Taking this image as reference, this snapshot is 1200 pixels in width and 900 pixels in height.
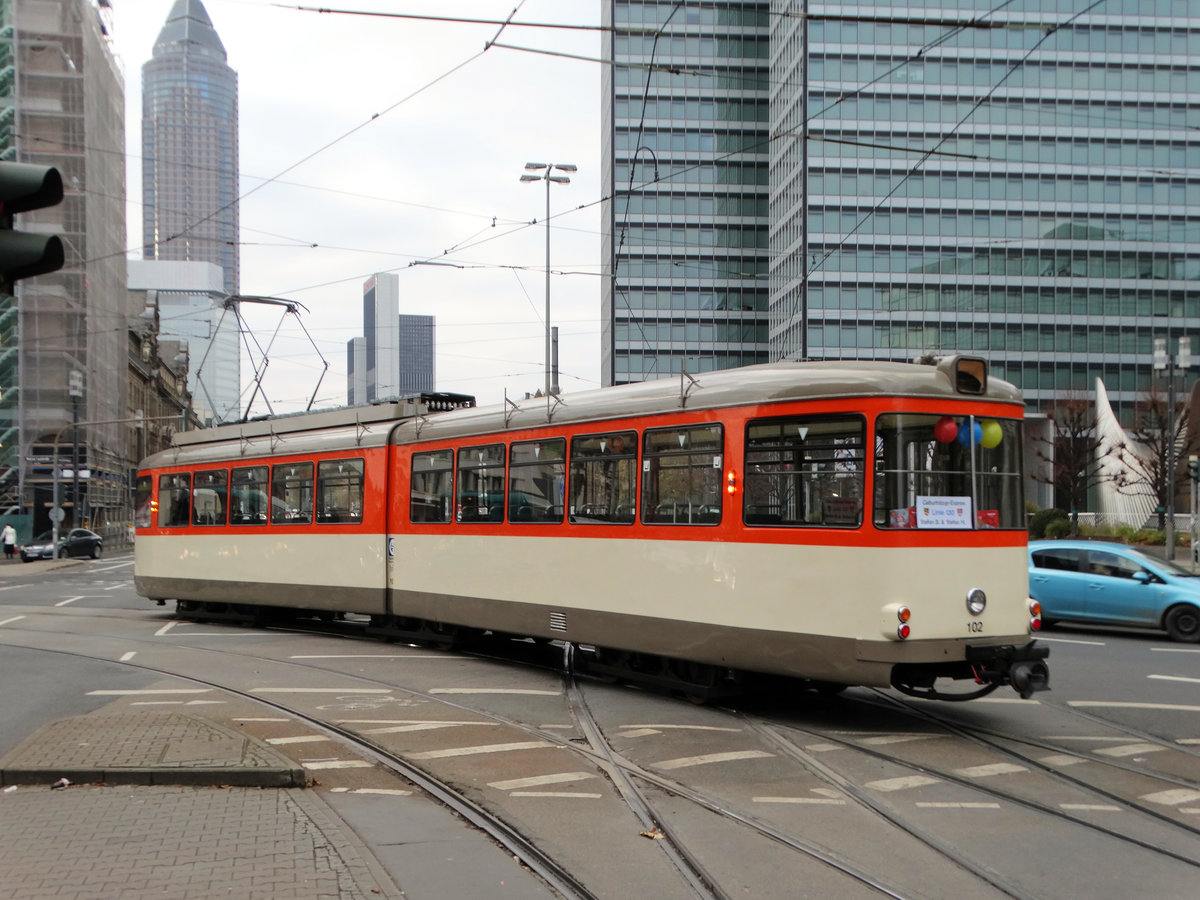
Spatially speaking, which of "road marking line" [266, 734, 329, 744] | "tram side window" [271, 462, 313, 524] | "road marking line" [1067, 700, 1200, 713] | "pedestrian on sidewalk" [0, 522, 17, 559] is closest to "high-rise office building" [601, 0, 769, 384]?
"pedestrian on sidewalk" [0, 522, 17, 559]

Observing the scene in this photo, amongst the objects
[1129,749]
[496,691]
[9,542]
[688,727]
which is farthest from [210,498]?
[9,542]

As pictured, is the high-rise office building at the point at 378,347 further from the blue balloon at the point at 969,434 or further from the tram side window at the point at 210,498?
the blue balloon at the point at 969,434

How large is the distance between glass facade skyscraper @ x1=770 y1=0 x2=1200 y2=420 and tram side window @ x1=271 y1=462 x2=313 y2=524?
63.5 m

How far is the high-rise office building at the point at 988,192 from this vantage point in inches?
3140

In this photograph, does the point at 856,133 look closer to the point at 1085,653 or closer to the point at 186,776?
the point at 1085,653

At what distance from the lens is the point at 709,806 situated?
7062 mm

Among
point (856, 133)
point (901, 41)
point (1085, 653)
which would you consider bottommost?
point (1085, 653)

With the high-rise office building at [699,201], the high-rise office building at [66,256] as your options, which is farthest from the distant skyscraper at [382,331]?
the high-rise office building at [66,256]

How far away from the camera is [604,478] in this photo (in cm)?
1170

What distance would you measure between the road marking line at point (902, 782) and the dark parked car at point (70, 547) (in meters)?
48.2

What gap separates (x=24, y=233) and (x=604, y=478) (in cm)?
734

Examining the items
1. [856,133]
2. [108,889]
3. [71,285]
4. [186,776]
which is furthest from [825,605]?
[856,133]

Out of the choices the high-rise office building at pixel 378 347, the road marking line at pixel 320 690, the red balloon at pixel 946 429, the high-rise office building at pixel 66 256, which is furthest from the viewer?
the high-rise office building at pixel 378 347

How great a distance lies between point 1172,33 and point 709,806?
294ft
